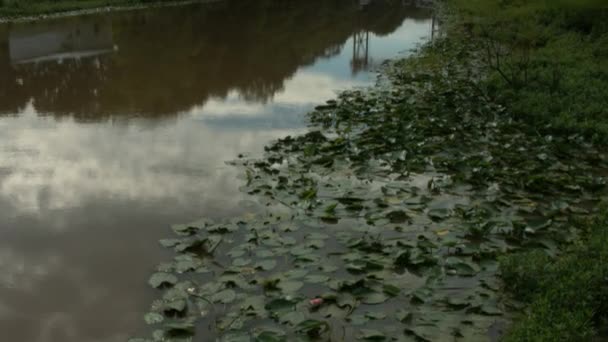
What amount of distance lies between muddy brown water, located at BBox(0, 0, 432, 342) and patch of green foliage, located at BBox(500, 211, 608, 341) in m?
2.78

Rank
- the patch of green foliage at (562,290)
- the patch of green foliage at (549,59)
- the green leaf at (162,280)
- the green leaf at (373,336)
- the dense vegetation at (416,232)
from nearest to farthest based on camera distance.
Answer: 1. the patch of green foliage at (562,290)
2. the green leaf at (373,336)
3. the dense vegetation at (416,232)
4. the green leaf at (162,280)
5. the patch of green foliage at (549,59)

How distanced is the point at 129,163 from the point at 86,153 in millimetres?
879

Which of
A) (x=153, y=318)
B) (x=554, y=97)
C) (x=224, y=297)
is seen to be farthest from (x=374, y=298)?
(x=554, y=97)

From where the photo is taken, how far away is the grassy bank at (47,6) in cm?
2173

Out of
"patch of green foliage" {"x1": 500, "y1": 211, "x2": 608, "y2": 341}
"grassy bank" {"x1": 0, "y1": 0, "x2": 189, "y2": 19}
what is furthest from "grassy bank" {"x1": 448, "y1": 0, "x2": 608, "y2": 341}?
"grassy bank" {"x1": 0, "y1": 0, "x2": 189, "y2": 19}

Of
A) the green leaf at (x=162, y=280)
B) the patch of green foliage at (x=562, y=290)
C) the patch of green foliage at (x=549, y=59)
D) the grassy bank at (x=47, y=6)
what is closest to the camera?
the patch of green foliage at (x=562, y=290)

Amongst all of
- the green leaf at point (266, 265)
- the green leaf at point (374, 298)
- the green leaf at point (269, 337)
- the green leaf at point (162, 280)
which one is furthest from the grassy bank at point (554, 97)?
the green leaf at point (162, 280)

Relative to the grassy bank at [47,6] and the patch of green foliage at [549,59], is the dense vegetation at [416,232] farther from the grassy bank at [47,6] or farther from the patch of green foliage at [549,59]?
the grassy bank at [47,6]

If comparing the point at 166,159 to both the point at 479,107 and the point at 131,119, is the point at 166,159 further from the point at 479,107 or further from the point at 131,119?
the point at 479,107

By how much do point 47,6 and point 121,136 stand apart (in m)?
16.7

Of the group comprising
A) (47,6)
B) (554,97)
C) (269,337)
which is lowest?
(269,337)

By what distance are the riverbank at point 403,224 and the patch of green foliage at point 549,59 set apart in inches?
2.2

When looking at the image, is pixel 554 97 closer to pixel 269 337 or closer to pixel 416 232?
pixel 416 232

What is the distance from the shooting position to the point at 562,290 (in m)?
4.25
